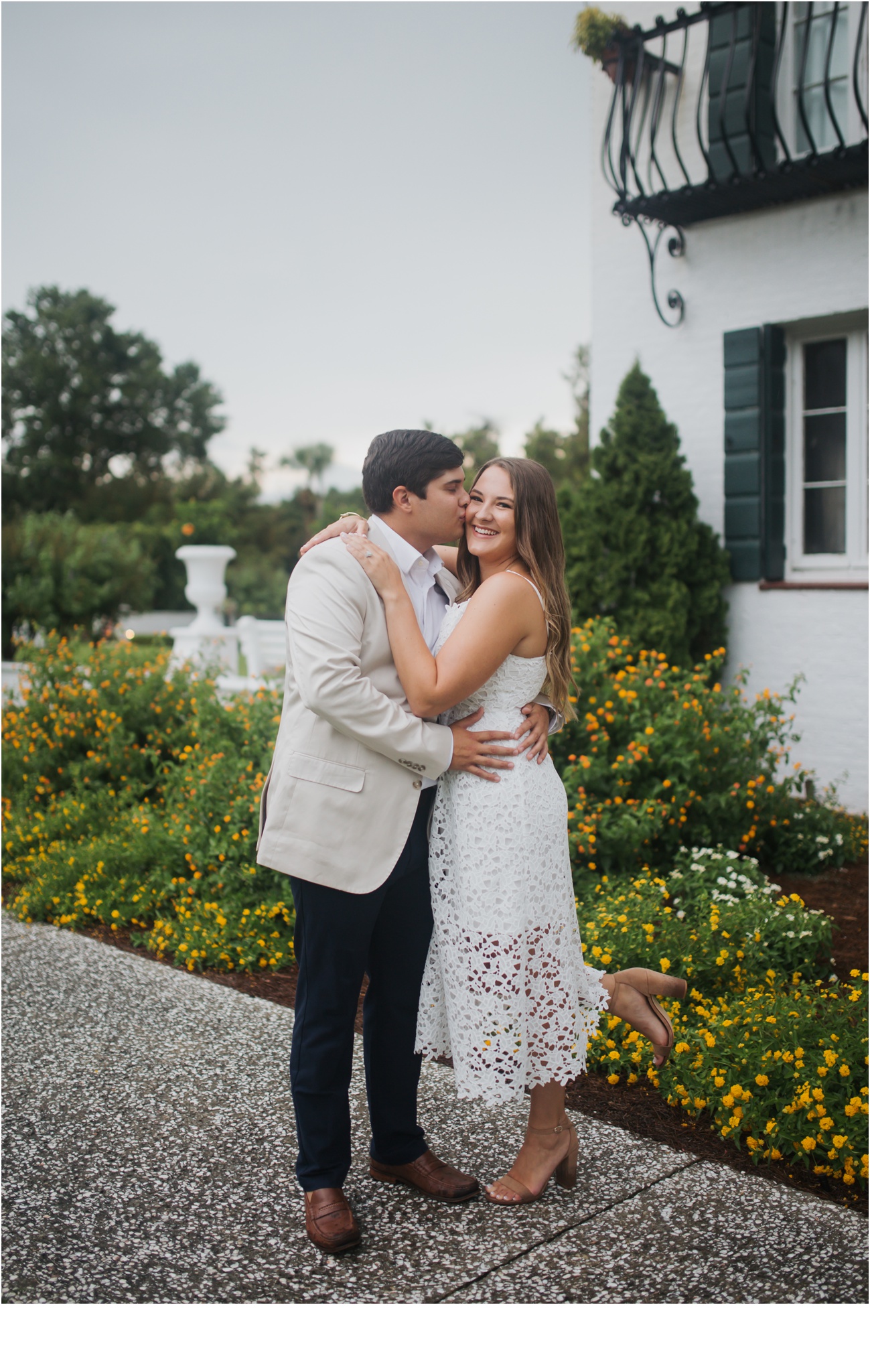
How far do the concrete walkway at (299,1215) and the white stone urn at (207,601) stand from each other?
20.0 ft

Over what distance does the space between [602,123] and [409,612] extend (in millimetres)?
6464

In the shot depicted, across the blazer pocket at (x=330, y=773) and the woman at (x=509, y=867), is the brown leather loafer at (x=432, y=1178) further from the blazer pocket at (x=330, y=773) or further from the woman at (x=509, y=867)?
the blazer pocket at (x=330, y=773)

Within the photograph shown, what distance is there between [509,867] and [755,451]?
200 inches

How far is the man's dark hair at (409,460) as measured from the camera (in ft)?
8.21

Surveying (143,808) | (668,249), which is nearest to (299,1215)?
(143,808)

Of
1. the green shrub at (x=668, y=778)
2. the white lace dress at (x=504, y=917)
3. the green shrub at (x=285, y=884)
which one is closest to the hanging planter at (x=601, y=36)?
the green shrub at (x=285, y=884)

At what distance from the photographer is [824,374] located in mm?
6812

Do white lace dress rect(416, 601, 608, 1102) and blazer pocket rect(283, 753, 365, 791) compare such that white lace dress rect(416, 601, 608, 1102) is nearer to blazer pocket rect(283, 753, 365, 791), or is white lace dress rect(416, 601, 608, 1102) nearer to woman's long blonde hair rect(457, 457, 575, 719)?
woman's long blonde hair rect(457, 457, 575, 719)

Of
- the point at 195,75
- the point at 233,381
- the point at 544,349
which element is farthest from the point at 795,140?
the point at 233,381

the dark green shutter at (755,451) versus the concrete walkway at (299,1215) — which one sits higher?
the dark green shutter at (755,451)

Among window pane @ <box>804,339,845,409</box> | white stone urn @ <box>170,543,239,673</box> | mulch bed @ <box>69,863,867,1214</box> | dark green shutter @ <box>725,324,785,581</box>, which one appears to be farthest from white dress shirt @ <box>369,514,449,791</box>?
white stone urn @ <box>170,543,239,673</box>

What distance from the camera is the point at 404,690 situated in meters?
2.50

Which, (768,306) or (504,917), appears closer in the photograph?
(504,917)

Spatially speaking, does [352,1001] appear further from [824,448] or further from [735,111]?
[735,111]
